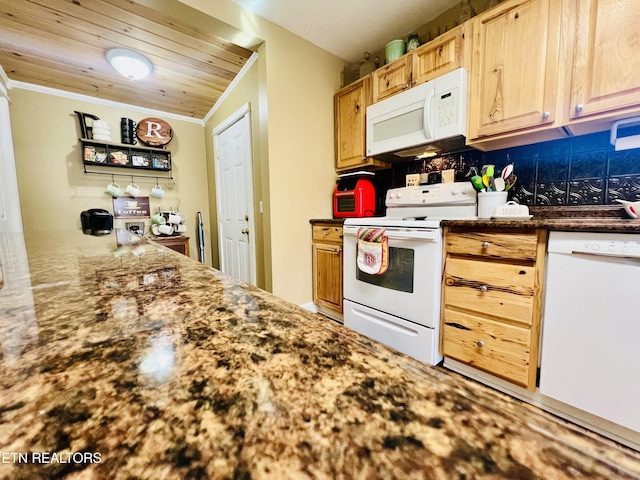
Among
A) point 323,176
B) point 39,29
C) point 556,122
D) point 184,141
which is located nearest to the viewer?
point 556,122

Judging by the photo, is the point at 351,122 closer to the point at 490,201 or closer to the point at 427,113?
the point at 427,113

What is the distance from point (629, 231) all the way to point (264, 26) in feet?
7.92

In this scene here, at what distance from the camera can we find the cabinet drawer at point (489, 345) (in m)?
1.23

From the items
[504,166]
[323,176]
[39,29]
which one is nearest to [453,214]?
[504,166]

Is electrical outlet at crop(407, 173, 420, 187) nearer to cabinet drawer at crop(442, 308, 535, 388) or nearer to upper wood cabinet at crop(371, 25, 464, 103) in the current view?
upper wood cabinet at crop(371, 25, 464, 103)

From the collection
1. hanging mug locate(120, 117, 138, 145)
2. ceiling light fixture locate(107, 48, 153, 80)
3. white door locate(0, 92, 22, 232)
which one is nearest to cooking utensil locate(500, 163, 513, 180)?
ceiling light fixture locate(107, 48, 153, 80)

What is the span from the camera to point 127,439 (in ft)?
0.56

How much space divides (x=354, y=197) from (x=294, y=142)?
2.22 ft

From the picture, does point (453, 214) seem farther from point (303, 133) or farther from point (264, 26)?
point (264, 26)

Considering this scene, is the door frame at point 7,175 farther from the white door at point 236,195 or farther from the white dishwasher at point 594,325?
the white dishwasher at point 594,325

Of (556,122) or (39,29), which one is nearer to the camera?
(556,122)

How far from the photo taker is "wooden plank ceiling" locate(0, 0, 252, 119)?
181 centimetres

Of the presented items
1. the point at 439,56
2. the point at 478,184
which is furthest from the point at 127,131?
the point at 478,184

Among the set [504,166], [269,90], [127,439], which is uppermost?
[269,90]
